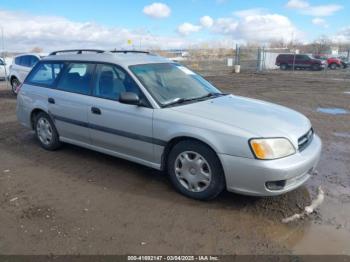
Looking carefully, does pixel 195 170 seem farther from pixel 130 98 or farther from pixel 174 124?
pixel 130 98

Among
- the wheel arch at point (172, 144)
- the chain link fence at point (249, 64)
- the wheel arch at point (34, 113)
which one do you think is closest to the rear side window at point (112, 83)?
the wheel arch at point (172, 144)

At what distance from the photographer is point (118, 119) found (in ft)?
15.0

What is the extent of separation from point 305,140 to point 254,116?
63cm

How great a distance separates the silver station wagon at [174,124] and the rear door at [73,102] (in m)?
0.01

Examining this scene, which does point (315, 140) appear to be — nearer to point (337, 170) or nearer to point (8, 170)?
point (337, 170)

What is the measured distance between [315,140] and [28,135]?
17.6 feet

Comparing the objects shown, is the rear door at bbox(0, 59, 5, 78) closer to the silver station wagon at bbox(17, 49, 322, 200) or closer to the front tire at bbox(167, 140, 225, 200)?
the silver station wagon at bbox(17, 49, 322, 200)

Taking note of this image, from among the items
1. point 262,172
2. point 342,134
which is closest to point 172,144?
point 262,172

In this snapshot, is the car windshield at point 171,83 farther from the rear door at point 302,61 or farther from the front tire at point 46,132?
the rear door at point 302,61

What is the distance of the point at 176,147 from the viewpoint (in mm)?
4113

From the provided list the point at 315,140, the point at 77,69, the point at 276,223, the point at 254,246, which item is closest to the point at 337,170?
the point at 315,140

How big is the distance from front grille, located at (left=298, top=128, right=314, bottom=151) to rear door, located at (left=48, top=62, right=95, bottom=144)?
9.24 feet

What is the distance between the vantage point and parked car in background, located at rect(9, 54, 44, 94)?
13.3 meters

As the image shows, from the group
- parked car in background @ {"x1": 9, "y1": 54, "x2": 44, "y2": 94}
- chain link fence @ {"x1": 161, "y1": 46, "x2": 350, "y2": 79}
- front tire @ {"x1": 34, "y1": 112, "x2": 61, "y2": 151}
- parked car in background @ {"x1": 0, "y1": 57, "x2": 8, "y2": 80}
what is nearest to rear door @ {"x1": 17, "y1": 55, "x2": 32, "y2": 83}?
parked car in background @ {"x1": 9, "y1": 54, "x2": 44, "y2": 94}
